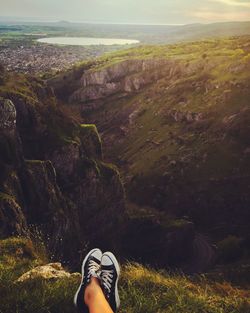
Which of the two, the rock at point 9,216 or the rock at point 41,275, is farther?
the rock at point 9,216

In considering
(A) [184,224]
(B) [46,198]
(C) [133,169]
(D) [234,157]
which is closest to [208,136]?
(D) [234,157]

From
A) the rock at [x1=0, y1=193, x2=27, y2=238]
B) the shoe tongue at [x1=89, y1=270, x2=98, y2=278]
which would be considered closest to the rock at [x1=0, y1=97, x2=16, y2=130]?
the rock at [x1=0, y1=193, x2=27, y2=238]

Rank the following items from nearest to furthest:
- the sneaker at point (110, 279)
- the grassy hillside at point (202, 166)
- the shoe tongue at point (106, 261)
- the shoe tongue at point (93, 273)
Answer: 1. the sneaker at point (110, 279)
2. the shoe tongue at point (93, 273)
3. the shoe tongue at point (106, 261)
4. the grassy hillside at point (202, 166)

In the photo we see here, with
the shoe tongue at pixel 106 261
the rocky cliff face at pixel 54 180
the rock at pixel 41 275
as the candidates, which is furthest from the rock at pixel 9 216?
the shoe tongue at pixel 106 261

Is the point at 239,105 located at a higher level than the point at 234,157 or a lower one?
higher

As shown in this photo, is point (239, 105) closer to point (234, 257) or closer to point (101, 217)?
point (234, 257)

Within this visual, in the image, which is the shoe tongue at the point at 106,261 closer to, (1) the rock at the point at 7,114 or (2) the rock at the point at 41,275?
(2) the rock at the point at 41,275

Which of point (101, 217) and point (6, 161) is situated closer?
point (6, 161)

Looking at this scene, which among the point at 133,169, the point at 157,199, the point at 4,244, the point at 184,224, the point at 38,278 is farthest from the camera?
the point at 133,169
